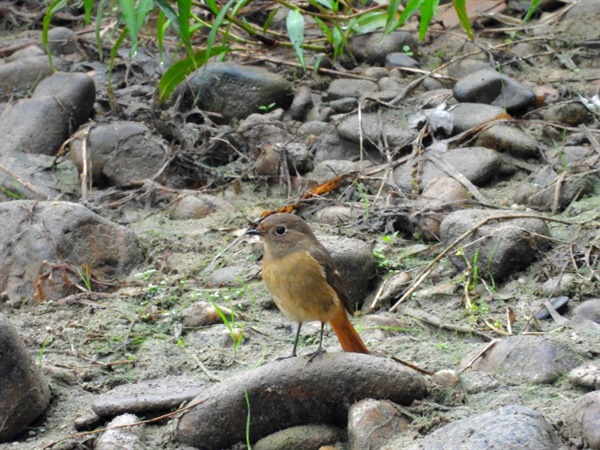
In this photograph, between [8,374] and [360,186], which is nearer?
[8,374]

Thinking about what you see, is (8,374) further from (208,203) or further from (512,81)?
(512,81)

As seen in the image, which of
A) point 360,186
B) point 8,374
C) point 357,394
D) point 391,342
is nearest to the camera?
point 357,394

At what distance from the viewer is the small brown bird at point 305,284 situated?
15.1 ft

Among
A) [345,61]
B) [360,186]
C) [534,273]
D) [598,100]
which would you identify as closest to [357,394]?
[534,273]

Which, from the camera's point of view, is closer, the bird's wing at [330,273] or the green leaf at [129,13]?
the bird's wing at [330,273]

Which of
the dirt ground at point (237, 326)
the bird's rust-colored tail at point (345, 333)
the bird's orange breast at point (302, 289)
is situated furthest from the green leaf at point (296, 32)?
the bird's rust-colored tail at point (345, 333)

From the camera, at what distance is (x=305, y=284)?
460 cm

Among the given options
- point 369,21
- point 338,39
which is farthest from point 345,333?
point 369,21

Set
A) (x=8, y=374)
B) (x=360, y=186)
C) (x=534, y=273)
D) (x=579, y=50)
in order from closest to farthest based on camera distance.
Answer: (x=8, y=374)
(x=534, y=273)
(x=360, y=186)
(x=579, y=50)

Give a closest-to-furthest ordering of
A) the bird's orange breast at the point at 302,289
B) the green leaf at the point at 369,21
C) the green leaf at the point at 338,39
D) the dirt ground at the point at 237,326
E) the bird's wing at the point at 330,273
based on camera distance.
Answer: the dirt ground at the point at 237,326, the bird's orange breast at the point at 302,289, the bird's wing at the point at 330,273, the green leaf at the point at 338,39, the green leaf at the point at 369,21

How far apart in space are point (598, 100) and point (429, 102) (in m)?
1.27

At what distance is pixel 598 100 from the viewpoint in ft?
24.6

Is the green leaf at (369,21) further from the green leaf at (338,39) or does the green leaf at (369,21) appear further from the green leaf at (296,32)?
the green leaf at (296,32)

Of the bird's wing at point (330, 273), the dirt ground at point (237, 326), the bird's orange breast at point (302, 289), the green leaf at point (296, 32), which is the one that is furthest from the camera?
the green leaf at point (296, 32)
